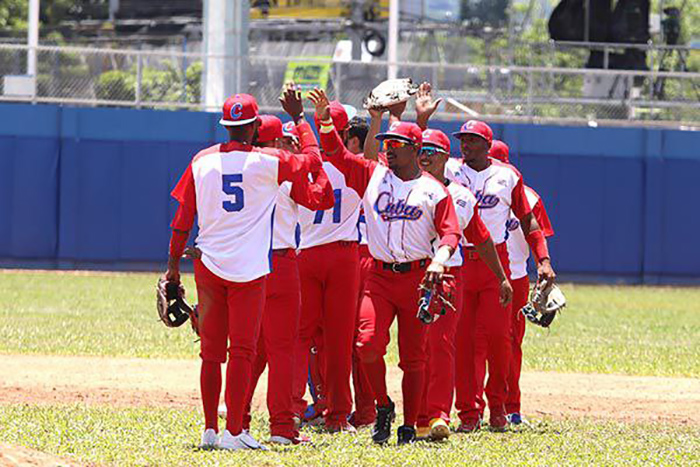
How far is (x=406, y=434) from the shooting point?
27.6 feet

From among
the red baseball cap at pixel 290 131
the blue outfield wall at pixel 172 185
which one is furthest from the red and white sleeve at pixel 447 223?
the blue outfield wall at pixel 172 185

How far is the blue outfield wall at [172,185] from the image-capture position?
79.7ft

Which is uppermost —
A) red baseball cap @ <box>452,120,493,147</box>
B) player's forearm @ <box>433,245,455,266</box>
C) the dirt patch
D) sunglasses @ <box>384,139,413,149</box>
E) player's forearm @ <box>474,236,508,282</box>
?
red baseball cap @ <box>452,120,493,147</box>

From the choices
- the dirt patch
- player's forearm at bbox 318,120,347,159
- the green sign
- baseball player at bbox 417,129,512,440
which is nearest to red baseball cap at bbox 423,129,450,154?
baseball player at bbox 417,129,512,440

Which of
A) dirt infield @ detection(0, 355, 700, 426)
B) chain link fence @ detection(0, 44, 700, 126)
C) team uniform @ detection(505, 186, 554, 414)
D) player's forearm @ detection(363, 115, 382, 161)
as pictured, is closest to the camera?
player's forearm @ detection(363, 115, 382, 161)

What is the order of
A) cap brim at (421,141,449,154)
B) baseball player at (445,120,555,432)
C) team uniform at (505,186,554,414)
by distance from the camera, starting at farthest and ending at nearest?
team uniform at (505,186,554,414), baseball player at (445,120,555,432), cap brim at (421,141,449,154)

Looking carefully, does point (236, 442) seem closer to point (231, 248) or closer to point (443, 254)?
point (231, 248)

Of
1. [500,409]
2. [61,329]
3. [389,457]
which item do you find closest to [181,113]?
[61,329]

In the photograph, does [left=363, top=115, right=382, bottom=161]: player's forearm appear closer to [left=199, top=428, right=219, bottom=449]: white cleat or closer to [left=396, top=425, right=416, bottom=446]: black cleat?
Answer: [left=396, top=425, right=416, bottom=446]: black cleat

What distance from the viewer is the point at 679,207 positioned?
2555 centimetres

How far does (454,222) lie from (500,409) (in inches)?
76.2

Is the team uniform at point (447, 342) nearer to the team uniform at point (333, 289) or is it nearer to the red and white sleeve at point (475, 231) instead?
the red and white sleeve at point (475, 231)

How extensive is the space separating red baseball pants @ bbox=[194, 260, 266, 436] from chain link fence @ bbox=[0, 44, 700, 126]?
1615 cm

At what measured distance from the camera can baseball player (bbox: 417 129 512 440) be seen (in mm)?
8766
